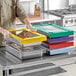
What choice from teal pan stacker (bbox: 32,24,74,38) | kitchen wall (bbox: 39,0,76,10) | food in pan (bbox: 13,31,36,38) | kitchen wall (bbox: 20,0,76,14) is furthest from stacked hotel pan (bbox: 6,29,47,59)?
kitchen wall (bbox: 39,0,76,10)

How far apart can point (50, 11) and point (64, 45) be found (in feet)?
10.2

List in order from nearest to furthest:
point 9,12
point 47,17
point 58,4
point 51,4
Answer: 1. point 9,12
2. point 47,17
3. point 51,4
4. point 58,4

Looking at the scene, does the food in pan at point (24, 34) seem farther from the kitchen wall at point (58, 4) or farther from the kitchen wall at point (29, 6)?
the kitchen wall at point (58, 4)

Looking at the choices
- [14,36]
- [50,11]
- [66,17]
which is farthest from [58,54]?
[50,11]

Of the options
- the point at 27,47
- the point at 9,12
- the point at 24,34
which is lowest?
the point at 27,47

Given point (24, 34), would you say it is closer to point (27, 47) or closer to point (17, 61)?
point (27, 47)

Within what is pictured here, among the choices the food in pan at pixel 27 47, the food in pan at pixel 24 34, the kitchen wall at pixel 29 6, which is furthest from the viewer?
the kitchen wall at pixel 29 6

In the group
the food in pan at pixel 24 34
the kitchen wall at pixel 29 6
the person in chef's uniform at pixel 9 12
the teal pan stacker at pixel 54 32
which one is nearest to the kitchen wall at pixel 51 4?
the kitchen wall at pixel 29 6

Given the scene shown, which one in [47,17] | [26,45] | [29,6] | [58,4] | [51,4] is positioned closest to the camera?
[26,45]

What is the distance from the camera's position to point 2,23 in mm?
3154

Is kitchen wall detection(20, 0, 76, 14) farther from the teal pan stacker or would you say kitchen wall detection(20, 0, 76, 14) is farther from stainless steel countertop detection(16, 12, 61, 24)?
the teal pan stacker

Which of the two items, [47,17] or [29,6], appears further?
[29,6]

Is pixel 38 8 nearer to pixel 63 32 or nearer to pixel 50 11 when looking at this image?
pixel 50 11

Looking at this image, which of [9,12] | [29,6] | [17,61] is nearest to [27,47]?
[17,61]
